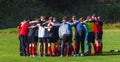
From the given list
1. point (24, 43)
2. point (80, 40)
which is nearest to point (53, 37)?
point (80, 40)

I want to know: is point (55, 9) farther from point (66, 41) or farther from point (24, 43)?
point (66, 41)

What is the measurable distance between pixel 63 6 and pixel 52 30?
1804 inches

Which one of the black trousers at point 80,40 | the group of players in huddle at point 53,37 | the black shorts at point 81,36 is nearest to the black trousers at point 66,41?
the group of players in huddle at point 53,37

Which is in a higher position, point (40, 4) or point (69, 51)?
point (40, 4)

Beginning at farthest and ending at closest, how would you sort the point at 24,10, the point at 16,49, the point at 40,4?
1. the point at 40,4
2. the point at 24,10
3. the point at 16,49

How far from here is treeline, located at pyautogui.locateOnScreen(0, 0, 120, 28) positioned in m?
66.7

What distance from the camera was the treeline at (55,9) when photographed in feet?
219

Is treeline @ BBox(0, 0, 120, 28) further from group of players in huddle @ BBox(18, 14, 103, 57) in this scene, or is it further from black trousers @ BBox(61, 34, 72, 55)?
black trousers @ BBox(61, 34, 72, 55)

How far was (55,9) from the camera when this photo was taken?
72.6 meters

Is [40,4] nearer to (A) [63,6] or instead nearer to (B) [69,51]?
(A) [63,6]

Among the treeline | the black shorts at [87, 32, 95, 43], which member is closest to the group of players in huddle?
the black shorts at [87, 32, 95, 43]

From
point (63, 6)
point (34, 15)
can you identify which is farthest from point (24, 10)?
point (63, 6)

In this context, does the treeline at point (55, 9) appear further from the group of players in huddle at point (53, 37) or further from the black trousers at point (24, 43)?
the group of players in huddle at point (53, 37)

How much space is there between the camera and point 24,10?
68250 millimetres
